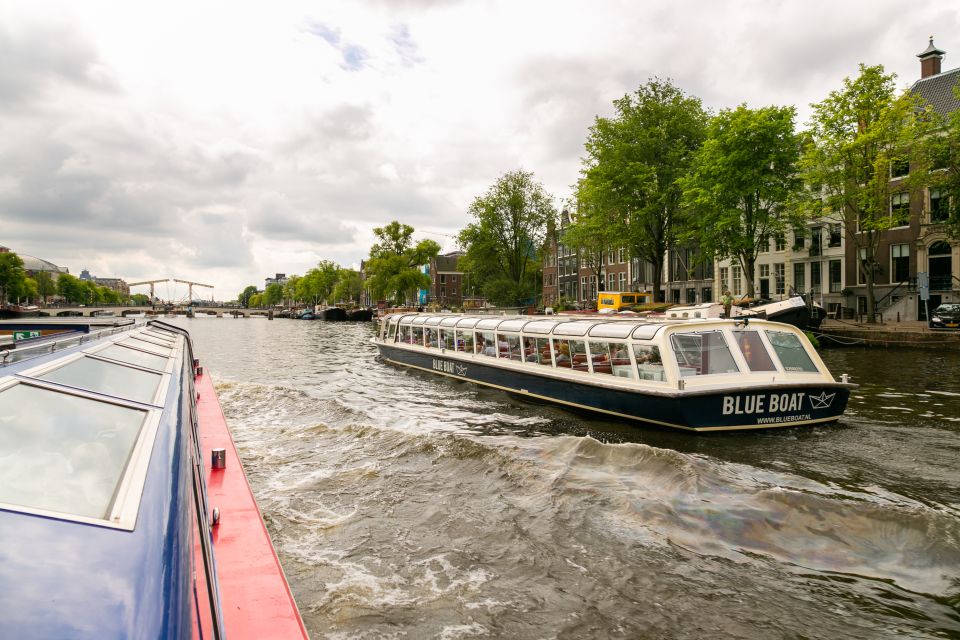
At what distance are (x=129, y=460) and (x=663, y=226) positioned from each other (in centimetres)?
4224

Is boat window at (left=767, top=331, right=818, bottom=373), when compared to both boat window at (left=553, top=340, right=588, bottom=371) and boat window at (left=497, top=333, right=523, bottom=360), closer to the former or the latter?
boat window at (left=553, top=340, right=588, bottom=371)

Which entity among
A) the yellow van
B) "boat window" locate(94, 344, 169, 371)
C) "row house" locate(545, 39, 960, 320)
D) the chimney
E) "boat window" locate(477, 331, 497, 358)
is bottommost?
"boat window" locate(477, 331, 497, 358)

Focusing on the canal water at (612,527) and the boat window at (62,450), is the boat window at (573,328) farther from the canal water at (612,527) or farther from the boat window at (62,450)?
the boat window at (62,450)

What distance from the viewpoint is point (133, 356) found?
19.7 ft

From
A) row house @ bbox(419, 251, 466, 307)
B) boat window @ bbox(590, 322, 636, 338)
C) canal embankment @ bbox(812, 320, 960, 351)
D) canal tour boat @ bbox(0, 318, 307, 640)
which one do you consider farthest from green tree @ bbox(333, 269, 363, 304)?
canal tour boat @ bbox(0, 318, 307, 640)

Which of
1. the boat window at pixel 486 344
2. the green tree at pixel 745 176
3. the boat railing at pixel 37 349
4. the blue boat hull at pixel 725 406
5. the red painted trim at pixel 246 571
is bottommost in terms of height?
the blue boat hull at pixel 725 406

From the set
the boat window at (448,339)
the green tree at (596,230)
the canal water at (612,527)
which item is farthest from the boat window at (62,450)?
the green tree at (596,230)

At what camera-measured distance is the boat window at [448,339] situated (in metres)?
21.0

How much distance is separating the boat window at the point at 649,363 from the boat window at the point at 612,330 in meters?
0.48

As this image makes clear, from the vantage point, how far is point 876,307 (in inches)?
1511

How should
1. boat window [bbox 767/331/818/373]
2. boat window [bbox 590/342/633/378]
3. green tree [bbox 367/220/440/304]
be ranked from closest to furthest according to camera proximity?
boat window [bbox 767/331/818/373] → boat window [bbox 590/342/633/378] → green tree [bbox 367/220/440/304]

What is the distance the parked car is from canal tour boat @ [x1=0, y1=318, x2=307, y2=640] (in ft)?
112

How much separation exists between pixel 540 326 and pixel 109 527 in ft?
46.8

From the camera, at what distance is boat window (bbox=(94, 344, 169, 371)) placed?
5270 mm
